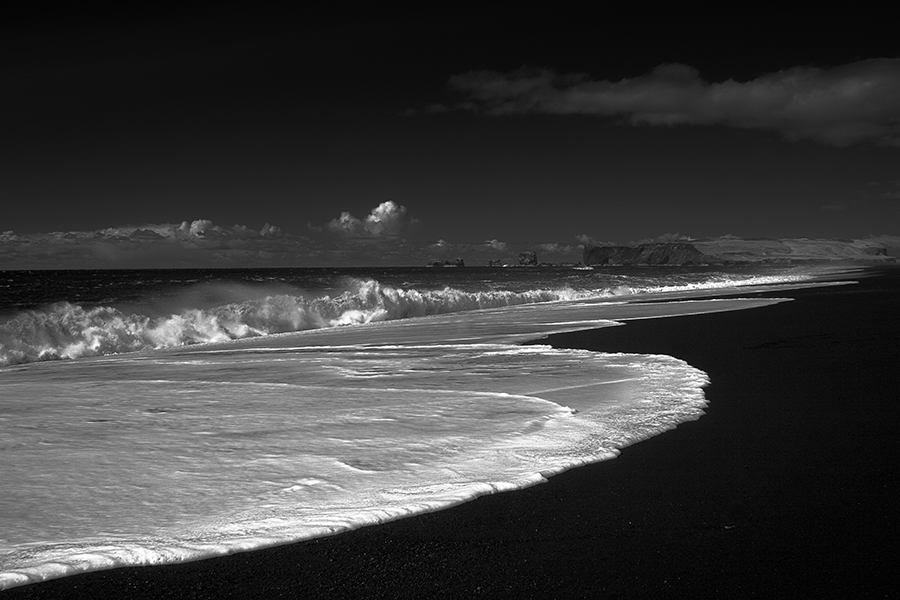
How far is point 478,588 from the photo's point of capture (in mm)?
2699

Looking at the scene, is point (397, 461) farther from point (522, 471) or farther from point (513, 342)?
point (513, 342)

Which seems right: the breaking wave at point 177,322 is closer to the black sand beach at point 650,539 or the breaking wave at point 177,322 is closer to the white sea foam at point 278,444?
the white sea foam at point 278,444

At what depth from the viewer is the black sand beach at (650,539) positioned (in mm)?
2715

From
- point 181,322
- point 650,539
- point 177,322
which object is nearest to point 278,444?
point 650,539

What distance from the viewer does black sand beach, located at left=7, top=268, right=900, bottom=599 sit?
2715 millimetres

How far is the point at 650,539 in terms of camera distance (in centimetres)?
315

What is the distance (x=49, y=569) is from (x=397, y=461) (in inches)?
83.2

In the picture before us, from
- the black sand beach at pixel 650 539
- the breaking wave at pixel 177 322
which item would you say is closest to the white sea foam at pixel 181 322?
the breaking wave at pixel 177 322

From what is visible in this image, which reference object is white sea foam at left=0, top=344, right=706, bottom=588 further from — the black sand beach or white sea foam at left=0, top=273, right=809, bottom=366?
white sea foam at left=0, top=273, right=809, bottom=366

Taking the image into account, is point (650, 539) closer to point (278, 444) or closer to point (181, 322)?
point (278, 444)

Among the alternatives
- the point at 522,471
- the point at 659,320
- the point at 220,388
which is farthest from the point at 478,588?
the point at 659,320

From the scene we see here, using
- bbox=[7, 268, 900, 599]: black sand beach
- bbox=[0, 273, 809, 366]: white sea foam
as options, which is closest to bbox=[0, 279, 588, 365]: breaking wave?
bbox=[0, 273, 809, 366]: white sea foam

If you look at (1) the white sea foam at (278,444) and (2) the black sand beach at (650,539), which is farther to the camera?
(1) the white sea foam at (278,444)

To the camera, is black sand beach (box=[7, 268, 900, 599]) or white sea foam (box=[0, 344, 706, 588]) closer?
black sand beach (box=[7, 268, 900, 599])
